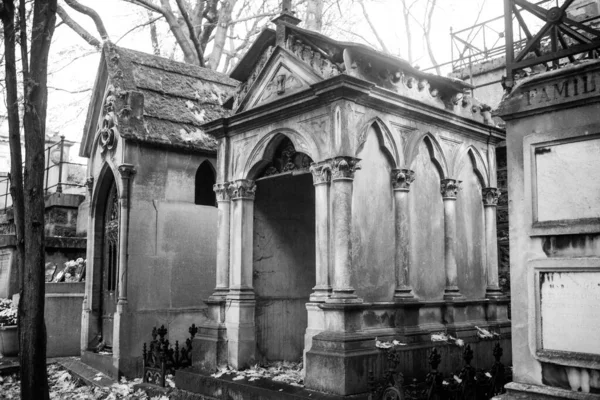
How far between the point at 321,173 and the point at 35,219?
415 centimetres

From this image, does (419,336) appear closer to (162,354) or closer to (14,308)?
(162,354)

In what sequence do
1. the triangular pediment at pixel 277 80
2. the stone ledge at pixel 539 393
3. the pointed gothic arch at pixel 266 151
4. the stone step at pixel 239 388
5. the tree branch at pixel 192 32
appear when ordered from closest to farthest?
the stone ledge at pixel 539 393, the stone step at pixel 239 388, the triangular pediment at pixel 277 80, the pointed gothic arch at pixel 266 151, the tree branch at pixel 192 32

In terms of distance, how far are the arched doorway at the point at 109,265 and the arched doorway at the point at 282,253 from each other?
370 cm

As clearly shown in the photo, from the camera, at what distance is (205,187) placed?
41.8 feet

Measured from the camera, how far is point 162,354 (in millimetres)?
9539

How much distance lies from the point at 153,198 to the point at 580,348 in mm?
8439

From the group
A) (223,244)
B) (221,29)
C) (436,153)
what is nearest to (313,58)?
(436,153)

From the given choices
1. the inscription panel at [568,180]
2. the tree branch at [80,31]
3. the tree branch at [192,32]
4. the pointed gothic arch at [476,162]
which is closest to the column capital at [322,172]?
the pointed gothic arch at [476,162]

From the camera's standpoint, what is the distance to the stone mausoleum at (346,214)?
7645 millimetres

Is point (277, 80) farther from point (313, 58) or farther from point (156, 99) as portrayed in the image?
point (156, 99)

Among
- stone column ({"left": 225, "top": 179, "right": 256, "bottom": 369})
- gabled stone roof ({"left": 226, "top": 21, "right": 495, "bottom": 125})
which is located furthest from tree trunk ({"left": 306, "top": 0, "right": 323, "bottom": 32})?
stone column ({"left": 225, "top": 179, "right": 256, "bottom": 369})

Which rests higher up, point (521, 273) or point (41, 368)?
point (521, 273)

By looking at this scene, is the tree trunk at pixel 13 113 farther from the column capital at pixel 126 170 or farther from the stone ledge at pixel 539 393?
the stone ledge at pixel 539 393

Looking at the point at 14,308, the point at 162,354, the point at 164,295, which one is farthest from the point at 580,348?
the point at 14,308
